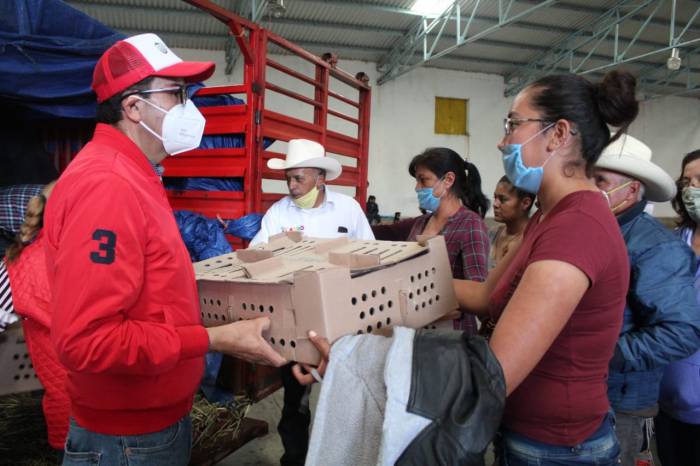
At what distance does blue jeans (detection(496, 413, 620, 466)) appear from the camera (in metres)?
1.25

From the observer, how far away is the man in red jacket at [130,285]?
1115 mm

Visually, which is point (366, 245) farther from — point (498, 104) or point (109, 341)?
point (498, 104)

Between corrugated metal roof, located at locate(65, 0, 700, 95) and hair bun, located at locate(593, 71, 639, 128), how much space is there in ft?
30.1

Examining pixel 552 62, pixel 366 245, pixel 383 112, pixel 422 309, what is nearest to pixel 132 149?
pixel 366 245

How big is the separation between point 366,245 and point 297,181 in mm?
1867

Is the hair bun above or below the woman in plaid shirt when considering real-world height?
above

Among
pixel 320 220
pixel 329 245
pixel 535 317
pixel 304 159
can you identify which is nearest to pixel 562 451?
pixel 535 317

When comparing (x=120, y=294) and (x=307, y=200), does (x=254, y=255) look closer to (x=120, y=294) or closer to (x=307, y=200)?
(x=120, y=294)

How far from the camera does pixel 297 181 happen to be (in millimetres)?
3426

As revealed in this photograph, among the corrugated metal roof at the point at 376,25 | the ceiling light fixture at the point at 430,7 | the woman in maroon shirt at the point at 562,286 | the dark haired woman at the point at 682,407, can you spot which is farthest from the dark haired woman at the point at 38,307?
the ceiling light fixture at the point at 430,7

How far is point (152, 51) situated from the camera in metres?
1.45

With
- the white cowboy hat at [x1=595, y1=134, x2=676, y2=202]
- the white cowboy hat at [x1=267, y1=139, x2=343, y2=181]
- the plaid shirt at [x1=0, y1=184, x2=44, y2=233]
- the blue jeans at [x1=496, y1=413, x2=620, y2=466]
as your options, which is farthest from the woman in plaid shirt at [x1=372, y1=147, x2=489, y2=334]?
the plaid shirt at [x1=0, y1=184, x2=44, y2=233]

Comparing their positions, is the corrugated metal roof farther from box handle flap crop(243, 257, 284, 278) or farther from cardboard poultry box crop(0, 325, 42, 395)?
box handle flap crop(243, 257, 284, 278)

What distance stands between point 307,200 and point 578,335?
2461 millimetres
